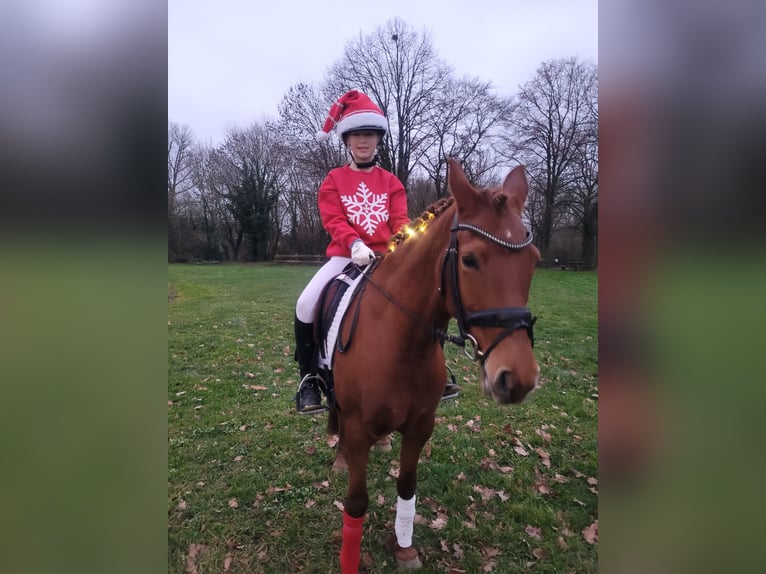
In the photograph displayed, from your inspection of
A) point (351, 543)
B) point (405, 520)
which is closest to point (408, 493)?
point (405, 520)

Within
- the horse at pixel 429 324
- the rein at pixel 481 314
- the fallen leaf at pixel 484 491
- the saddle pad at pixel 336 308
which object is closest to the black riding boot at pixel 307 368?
the saddle pad at pixel 336 308

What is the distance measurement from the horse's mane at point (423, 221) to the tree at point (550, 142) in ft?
39.1

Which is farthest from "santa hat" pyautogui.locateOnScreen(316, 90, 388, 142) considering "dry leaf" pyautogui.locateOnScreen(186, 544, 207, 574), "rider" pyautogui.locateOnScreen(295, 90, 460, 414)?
"dry leaf" pyautogui.locateOnScreen(186, 544, 207, 574)

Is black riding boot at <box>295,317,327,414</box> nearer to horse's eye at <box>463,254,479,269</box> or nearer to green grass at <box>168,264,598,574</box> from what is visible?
green grass at <box>168,264,598,574</box>

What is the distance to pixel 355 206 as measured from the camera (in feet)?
11.7

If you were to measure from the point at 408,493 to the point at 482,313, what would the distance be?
6.95ft

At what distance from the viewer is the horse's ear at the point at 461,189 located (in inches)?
81.6

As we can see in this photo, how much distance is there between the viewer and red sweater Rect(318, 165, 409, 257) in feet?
11.7

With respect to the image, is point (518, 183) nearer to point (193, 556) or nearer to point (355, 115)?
point (355, 115)
